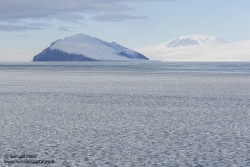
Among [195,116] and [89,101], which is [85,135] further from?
[89,101]

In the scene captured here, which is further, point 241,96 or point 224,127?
point 241,96

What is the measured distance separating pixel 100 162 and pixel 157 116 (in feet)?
25.4

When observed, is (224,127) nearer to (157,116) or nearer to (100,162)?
(157,116)

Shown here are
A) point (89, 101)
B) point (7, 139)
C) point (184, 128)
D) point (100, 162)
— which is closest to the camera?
point (100, 162)

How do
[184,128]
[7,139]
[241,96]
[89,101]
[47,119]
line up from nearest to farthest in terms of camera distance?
[7,139], [184,128], [47,119], [89,101], [241,96]

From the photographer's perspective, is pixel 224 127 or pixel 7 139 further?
pixel 224 127

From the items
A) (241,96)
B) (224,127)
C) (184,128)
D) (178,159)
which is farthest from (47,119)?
(241,96)

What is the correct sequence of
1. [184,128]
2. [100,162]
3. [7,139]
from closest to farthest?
[100,162] < [7,139] < [184,128]

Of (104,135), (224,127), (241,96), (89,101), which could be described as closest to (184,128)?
(224,127)

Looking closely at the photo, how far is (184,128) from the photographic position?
49.0ft

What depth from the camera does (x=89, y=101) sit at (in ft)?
78.8

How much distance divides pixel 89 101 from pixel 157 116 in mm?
6811

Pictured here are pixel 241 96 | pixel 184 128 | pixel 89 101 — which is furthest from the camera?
pixel 241 96

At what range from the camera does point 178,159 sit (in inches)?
419
